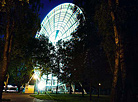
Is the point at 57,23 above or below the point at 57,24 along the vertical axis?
above

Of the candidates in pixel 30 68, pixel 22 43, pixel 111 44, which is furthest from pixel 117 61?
pixel 30 68

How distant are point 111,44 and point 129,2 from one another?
3946mm

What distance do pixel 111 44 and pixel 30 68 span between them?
113 ft

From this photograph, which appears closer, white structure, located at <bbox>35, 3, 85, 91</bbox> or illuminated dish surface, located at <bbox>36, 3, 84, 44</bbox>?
white structure, located at <bbox>35, 3, 85, 91</bbox>

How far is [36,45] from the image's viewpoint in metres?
38.8

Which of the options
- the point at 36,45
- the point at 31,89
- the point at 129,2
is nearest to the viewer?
the point at 129,2

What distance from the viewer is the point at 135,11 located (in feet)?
41.5

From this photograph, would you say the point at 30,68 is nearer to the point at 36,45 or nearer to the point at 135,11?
the point at 36,45

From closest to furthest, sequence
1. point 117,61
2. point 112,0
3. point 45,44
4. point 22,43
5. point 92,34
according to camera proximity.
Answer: point 117,61
point 112,0
point 92,34
point 22,43
point 45,44

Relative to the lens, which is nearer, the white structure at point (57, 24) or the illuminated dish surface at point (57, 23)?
the white structure at point (57, 24)

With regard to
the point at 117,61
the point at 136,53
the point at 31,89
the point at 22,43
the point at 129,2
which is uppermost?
the point at 129,2

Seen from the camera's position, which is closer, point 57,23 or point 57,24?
point 57,23

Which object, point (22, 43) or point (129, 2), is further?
point (22, 43)

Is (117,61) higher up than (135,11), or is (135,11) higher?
(135,11)
